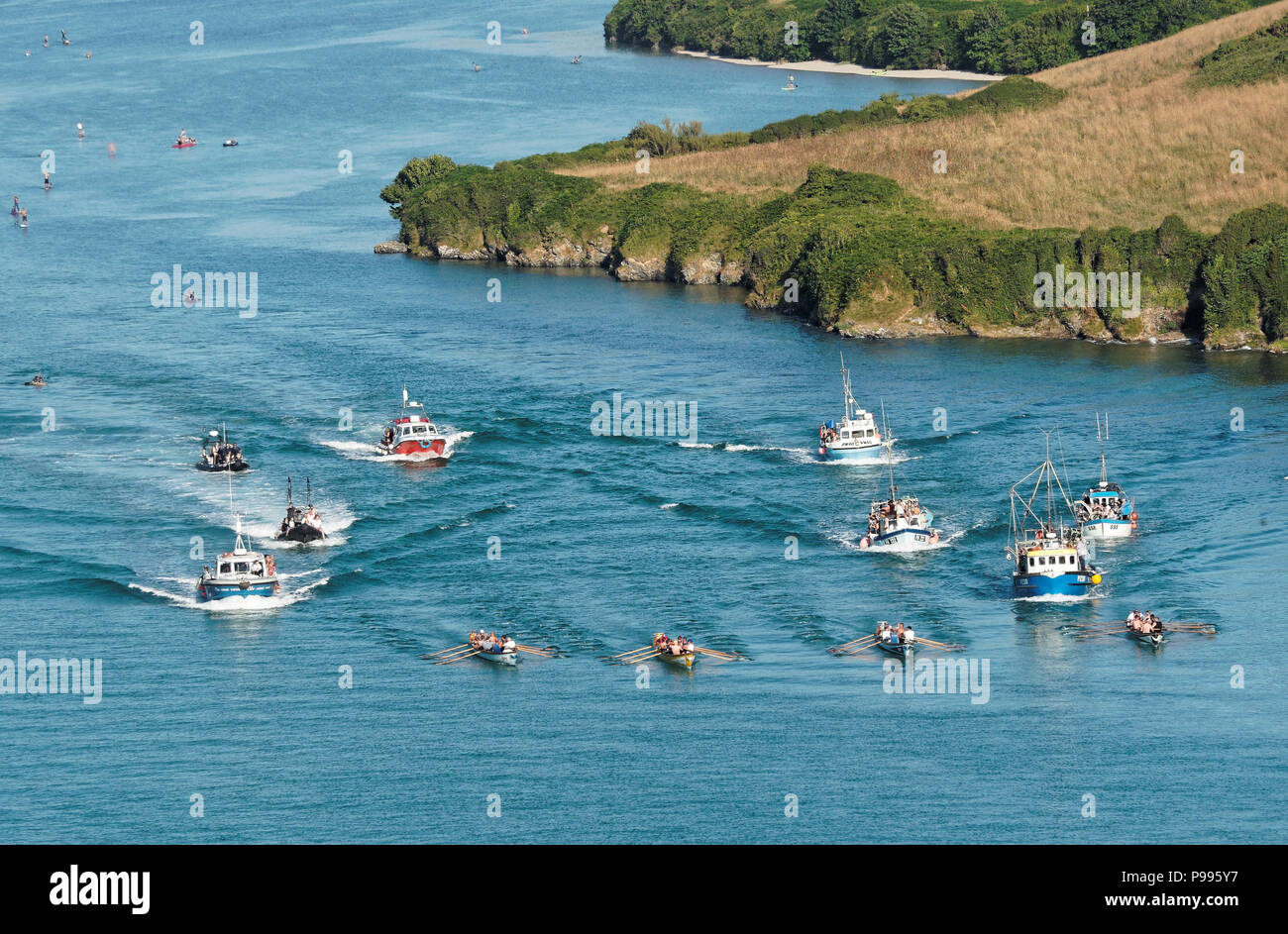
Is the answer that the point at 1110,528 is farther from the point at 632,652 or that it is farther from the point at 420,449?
the point at 420,449

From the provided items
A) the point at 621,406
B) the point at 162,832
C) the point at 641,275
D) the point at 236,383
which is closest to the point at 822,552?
the point at 621,406

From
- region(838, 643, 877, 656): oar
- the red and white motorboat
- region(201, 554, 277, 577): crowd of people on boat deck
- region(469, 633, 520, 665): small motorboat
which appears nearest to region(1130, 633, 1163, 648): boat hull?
region(838, 643, 877, 656): oar

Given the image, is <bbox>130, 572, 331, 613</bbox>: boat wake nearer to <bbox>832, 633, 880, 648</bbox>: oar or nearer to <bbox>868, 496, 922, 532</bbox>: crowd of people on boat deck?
<bbox>832, 633, 880, 648</bbox>: oar

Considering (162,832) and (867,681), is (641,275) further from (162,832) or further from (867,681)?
(162,832)

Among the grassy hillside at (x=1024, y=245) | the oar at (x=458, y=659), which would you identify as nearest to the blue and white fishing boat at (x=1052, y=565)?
the oar at (x=458, y=659)

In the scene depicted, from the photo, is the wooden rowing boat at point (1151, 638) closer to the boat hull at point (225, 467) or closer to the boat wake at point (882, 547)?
the boat wake at point (882, 547)

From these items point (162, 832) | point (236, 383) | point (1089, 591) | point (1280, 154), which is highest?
point (1280, 154)
